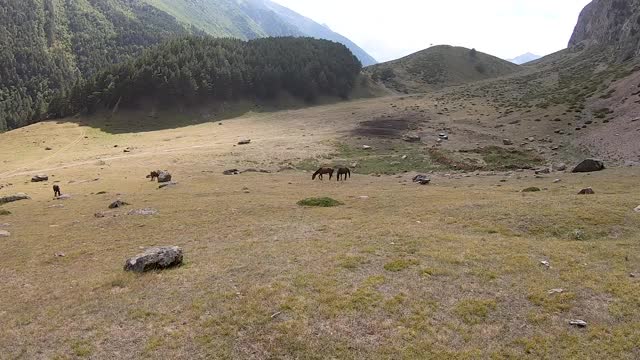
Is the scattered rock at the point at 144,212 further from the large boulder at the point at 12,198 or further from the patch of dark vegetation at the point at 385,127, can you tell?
the patch of dark vegetation at the point at 385,127

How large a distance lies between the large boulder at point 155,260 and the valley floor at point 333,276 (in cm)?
62

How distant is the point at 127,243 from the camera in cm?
2761

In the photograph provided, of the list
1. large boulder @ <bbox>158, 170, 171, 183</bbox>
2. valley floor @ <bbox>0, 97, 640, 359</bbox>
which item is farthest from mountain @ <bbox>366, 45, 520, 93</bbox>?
valley floor @ <bbox>0, 97, 640, 359</bbox>

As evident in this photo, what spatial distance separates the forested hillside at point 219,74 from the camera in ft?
451

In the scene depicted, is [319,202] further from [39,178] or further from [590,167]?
[39,178]

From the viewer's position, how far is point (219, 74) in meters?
147

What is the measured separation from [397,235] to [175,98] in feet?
417

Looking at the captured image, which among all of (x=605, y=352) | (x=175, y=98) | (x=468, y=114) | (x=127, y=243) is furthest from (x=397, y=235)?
(x=175, y=98)

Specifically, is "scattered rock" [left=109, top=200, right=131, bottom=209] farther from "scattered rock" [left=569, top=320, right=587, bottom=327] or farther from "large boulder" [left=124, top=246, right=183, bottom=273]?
"scattered rock" [left=569, top=320, right=587, bottom=327]

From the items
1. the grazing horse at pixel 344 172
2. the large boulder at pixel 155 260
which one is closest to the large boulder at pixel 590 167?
the grazing horse at pixel 344 172

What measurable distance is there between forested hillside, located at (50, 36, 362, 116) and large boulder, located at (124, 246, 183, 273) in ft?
409

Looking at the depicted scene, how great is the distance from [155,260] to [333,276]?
8.80 meters

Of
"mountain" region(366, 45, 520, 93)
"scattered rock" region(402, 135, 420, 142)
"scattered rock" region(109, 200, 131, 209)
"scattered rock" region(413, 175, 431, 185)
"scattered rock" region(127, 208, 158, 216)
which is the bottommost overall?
"scattered rock" region(413, 175, 431, 185)

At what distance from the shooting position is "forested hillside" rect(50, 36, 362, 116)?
13736cm
